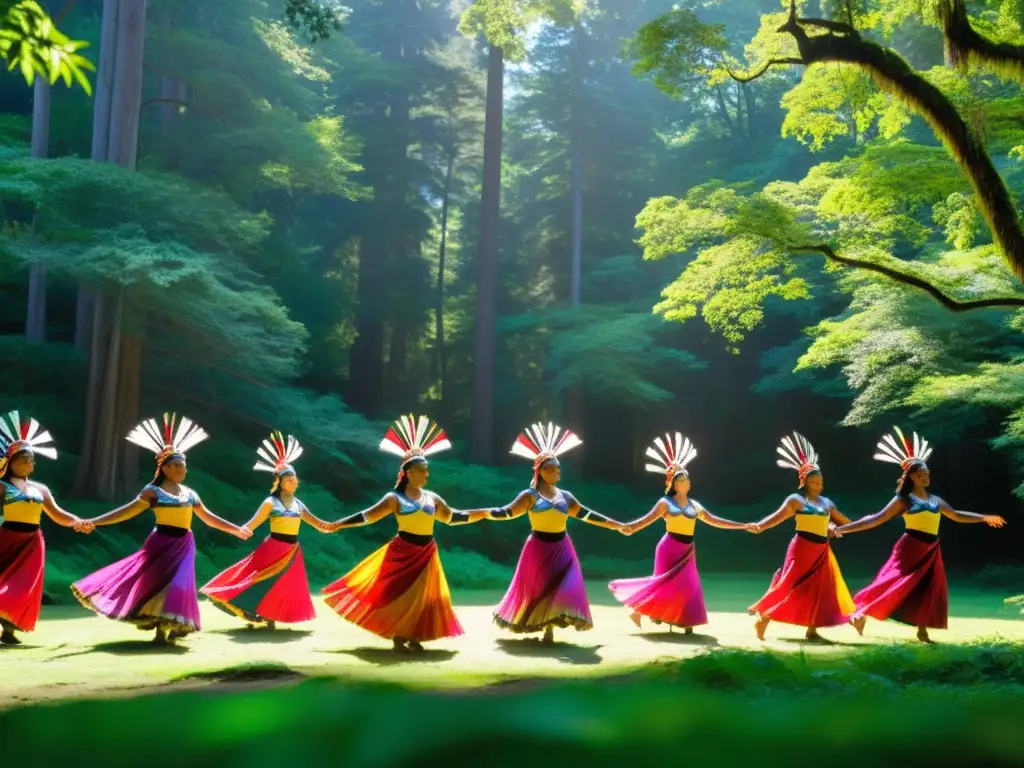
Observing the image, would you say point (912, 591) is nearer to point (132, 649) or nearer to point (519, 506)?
point (519, 506)

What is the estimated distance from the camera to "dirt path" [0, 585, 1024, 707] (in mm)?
6863

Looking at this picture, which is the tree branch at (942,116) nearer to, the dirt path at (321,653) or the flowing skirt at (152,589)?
the dirt path at (321,653)

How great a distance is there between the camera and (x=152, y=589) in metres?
8.52

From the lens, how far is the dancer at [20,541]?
8.53 m

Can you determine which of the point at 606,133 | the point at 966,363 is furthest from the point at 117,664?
the point at 606,133

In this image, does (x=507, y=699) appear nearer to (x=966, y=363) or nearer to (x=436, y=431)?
(x=436, y=431)

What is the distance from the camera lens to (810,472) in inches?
422

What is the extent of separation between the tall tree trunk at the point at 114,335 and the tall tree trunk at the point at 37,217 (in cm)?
166

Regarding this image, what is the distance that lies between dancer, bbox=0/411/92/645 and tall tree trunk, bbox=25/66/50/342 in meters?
10.7

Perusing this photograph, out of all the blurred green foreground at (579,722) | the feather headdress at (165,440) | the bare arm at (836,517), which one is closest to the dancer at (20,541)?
the feather headdress at (165,440)

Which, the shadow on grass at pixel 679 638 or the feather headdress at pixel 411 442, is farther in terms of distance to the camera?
the shadow on grass at pixel 679 638

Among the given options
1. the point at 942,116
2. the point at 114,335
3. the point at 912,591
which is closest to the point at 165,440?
the point at 912,591

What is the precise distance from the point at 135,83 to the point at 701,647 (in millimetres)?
14390

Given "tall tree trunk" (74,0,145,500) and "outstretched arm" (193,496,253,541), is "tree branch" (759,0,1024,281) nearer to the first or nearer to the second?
"outstretched arm" (193,496,253,541)
